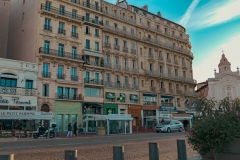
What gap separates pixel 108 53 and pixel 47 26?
10.1 meters

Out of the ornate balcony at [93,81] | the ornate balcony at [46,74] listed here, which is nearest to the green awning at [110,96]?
the ornate balcony at [93,81]

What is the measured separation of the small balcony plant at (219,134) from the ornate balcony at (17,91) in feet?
81.1

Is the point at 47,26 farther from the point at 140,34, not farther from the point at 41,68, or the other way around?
the point at 140,34

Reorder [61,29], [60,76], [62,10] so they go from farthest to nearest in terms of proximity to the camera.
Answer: [62,10] → [61,29] → [60,76]

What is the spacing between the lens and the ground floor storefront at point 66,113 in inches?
1275

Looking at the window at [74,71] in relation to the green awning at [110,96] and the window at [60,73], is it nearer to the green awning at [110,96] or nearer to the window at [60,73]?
the window at [60,73]

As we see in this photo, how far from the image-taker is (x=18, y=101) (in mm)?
28500

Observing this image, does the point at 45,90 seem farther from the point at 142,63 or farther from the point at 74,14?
the point at 142,63

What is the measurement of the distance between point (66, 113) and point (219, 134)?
91.8 feet

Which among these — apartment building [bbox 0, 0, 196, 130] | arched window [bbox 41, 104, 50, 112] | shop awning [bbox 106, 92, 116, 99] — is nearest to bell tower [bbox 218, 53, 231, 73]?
apartment building [bbox 0, 0, 196, 130]

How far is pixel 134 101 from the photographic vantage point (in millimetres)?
41750

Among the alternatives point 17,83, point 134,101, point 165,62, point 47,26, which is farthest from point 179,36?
point 17,83

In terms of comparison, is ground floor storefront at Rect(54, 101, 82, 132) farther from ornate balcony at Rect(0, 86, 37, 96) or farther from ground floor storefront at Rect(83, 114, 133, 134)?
ornate balcony at Rect(0, 86, 37, 96)

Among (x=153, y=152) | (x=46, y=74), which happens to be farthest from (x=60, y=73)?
(x=153, y=152)
